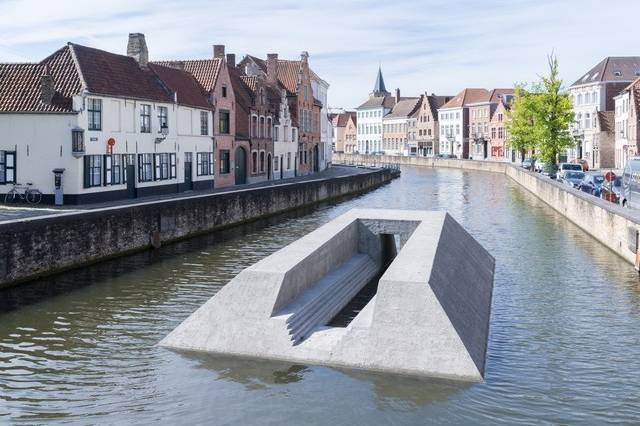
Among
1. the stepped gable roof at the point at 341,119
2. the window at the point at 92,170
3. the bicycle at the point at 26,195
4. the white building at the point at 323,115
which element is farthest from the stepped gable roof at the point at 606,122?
the stepped gable roof at the point at 341,119

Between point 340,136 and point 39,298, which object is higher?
point 340,136

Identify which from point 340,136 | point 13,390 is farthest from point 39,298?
point 340,136

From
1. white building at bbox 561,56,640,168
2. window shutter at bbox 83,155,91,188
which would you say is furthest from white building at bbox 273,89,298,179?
white building at bbox 561,56,640,168

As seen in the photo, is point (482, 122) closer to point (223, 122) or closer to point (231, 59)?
point (231, 59)

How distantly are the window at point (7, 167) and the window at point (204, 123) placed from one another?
1576cm

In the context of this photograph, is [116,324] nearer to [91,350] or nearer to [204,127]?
[91,350]

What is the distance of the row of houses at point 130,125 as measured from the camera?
119 ft

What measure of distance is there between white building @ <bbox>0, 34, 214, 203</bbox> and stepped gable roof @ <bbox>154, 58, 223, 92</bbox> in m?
5.95

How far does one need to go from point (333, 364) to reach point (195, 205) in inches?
829

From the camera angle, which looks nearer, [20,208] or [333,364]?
[333,364]

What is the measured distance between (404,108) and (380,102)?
10.6m

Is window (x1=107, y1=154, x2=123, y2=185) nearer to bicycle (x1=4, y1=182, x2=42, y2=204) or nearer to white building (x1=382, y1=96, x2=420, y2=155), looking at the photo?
bicycle (x1=4, y1=182, x2=42, y2=204)

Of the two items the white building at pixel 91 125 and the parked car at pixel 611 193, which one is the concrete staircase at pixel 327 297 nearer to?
the white building at pixel 91 125

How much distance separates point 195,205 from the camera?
34.2 meters
